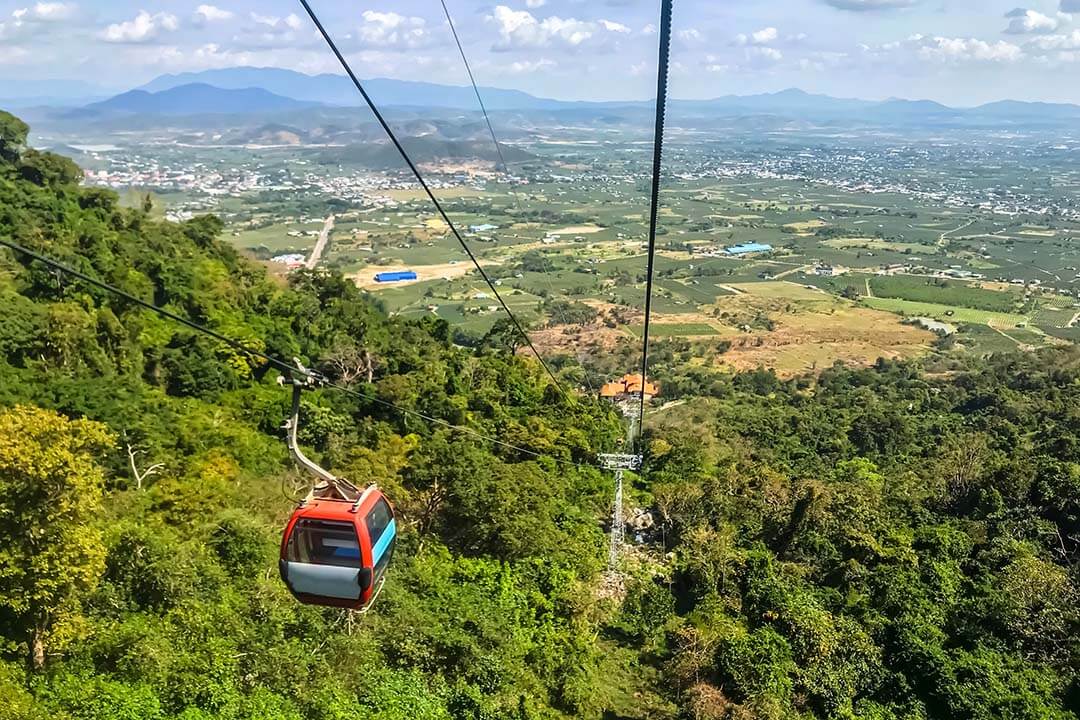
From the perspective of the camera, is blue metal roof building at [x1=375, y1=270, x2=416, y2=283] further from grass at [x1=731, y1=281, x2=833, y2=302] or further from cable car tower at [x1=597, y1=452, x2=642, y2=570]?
cable car tower at [x1=597, y1=452, x2=642, y2=570]

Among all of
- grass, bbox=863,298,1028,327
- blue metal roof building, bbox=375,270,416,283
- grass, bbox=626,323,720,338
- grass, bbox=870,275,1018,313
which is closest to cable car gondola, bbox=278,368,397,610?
grass, bbox=626,323,720,338

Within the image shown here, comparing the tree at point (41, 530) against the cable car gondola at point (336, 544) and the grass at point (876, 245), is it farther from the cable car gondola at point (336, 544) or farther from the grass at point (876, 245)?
the grass at point (876, 245)

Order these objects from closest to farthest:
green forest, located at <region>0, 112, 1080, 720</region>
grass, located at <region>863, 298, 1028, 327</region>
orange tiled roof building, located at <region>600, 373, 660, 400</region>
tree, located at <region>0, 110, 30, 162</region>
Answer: green forest, located at <region>0, 112, 1080, 720</region>, tree, located at <region>0, 110, 30, 162</region>, orange tiled roof building, located at <region>600, 373, 660, 400</region>, grass, located at <region>863, 298, 1028, 327</region>

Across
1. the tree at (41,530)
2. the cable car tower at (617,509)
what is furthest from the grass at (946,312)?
the tree at (41,530)

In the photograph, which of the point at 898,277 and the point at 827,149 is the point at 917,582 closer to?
A: the point at 898,277

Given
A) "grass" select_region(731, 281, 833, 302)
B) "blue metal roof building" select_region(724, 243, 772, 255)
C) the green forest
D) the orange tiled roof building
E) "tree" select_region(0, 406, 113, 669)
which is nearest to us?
"tree" select_region(0, 406, 113, 669)

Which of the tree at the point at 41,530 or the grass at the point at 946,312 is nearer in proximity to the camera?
the tree at the point at 41,530
